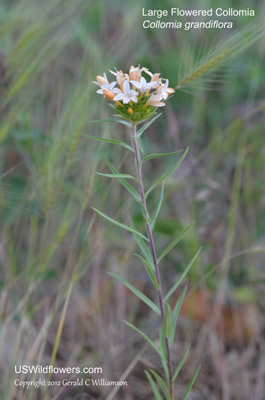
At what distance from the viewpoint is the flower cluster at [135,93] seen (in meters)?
0.52

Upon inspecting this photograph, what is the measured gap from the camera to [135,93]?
20.5 inches

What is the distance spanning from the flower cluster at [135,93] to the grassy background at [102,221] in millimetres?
185

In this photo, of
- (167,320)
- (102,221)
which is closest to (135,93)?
(167,320)

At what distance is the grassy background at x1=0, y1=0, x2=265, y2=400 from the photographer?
832mm

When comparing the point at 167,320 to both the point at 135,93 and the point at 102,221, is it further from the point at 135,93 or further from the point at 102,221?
the point at 102,221

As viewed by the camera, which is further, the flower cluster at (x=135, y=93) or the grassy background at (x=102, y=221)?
the grassy background at (x=102, y=221)

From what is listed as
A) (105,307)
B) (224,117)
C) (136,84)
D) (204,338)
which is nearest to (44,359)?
(105,307)

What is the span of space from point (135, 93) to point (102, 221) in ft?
1.84

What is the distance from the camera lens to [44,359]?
976 millimetres

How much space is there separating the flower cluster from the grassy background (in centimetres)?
18

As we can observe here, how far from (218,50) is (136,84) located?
0.24m

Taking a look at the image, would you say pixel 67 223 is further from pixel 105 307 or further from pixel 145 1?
pixel 145 1

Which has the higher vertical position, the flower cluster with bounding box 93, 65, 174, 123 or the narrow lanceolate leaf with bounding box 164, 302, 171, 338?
the flower cluster with bounding box 93, 65, 174, 123

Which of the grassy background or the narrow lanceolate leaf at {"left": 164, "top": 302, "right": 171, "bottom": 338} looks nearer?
the narrow lanceolate leaf at {"left": 164, "top": 302, "right": 171, "bottom": 338}
